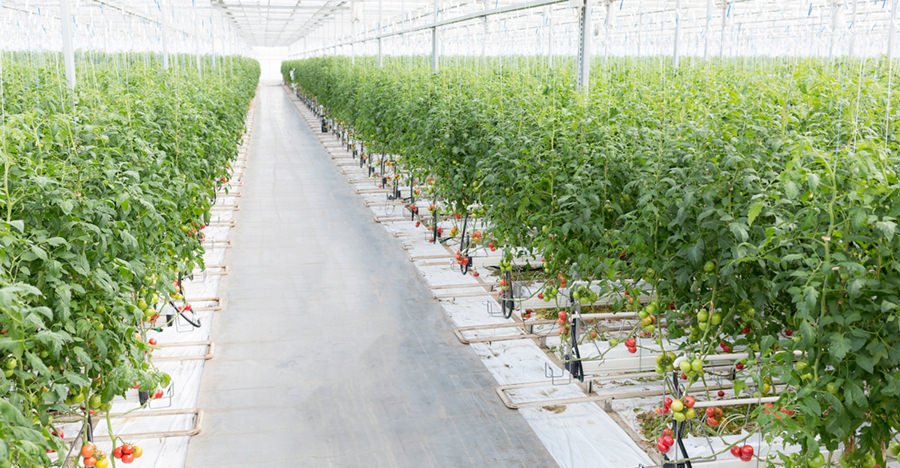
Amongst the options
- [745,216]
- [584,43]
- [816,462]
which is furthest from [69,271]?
[584,43]

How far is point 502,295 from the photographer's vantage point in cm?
556

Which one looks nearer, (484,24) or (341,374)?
(341,374)

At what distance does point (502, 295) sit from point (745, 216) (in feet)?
9.69

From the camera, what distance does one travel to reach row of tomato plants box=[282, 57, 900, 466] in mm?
2121

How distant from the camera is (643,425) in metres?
3.78

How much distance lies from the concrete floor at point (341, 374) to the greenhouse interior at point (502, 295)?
21 mm

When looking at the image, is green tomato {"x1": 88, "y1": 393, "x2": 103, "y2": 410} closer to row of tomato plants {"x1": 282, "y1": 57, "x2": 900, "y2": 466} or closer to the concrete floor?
the concrete floor

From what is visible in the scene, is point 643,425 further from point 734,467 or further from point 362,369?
point 362,369

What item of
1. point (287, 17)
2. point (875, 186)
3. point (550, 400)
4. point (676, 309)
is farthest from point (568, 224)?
point (287, 17)

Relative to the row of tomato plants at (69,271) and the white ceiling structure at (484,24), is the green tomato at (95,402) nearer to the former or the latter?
the row of tomato plants at (69,271)

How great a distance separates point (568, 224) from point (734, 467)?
139 cm

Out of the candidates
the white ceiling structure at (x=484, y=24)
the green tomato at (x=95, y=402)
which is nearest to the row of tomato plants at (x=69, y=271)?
the green tomato at (x=95, y=402)

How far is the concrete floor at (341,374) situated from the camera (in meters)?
3.55

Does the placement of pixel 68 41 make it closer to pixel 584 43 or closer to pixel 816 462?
pixel 584 43
